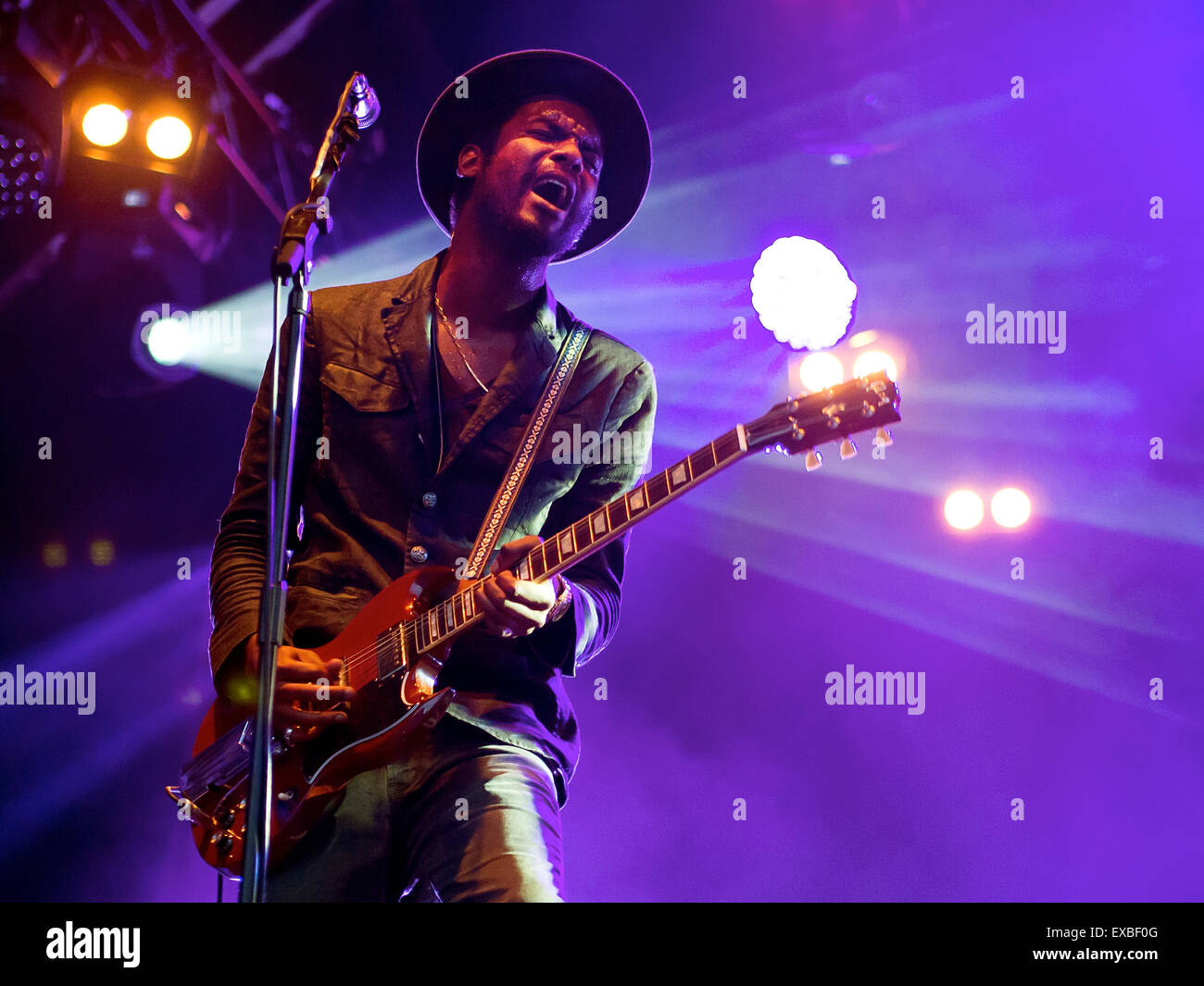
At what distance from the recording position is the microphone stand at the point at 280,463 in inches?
79.3

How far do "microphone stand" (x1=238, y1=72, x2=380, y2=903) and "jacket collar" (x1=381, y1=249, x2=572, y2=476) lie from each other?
0.66 metres

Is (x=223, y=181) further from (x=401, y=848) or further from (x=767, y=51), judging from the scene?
(x=401, y=848)

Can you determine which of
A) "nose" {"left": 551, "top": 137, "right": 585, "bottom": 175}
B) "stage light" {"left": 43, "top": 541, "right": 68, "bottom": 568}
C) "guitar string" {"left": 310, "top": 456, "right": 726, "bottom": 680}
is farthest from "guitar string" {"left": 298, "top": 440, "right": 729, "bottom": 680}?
"stage light" {"left": 43, "top": 541, "right": 68, "bottom": 568}

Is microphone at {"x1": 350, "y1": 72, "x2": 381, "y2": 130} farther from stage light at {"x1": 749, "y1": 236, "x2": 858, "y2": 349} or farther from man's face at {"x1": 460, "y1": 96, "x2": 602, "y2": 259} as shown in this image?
stage light at {"x1": 749, "y1": 236, "x2": 858, "y2": 349}

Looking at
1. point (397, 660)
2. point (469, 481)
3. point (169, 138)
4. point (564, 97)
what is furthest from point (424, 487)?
point (169, 138)

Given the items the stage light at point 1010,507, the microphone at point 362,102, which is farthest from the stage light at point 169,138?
the stage light at point 1010,507

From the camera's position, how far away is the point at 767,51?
4922mm

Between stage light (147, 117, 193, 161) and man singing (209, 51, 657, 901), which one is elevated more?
stage light (147, 117, 193, 161)

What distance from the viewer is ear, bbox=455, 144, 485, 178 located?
3.72 m

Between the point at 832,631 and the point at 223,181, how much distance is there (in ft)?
10.5
